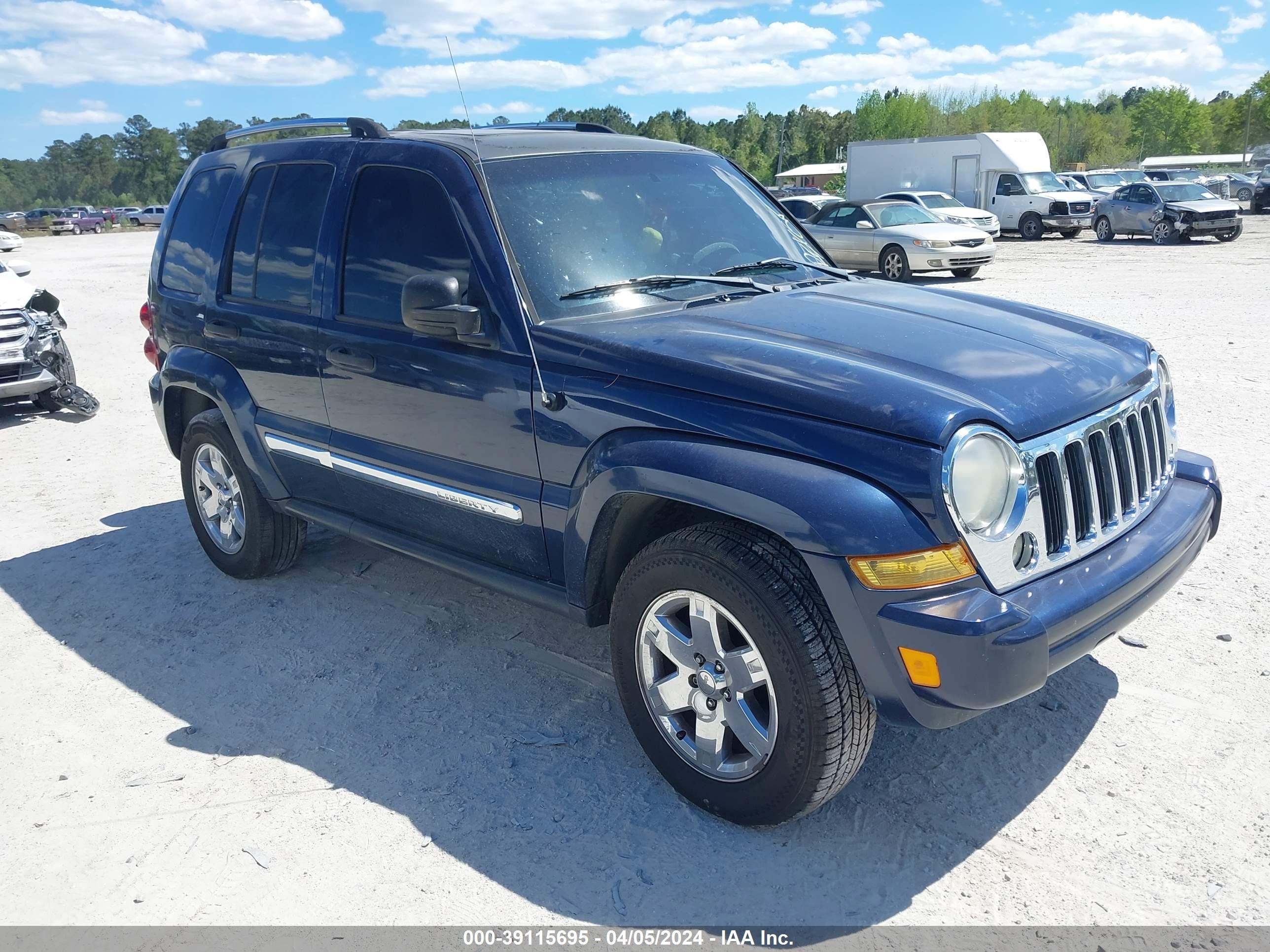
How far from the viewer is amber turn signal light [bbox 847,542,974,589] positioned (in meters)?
2.61

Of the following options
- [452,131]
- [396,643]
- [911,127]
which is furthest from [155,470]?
[911,127]

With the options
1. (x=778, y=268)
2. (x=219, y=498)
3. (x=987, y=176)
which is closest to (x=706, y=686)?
(x=778, y=268)

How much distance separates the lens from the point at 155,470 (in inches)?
297

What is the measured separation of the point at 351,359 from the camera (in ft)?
13.3

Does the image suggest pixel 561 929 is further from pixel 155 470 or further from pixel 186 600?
pixel 155 470

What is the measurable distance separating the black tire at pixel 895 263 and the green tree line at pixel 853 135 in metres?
60.5

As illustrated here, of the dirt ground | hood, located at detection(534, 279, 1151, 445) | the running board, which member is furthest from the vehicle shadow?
hood, located at detection(534, 279, 1151, 445)

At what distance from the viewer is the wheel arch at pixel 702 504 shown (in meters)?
2.62

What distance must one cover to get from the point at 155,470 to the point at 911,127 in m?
93.6

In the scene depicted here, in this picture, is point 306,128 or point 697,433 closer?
point 697,433

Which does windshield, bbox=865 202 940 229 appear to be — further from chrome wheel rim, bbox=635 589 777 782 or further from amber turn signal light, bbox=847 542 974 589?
amber turn signal light, bbox=847 542 974 589

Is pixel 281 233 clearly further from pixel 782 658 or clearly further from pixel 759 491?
pixel 782 658

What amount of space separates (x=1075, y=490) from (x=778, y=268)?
1609 mm

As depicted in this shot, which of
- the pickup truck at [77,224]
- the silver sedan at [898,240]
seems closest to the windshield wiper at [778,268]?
the silver sedan at [898,240]
